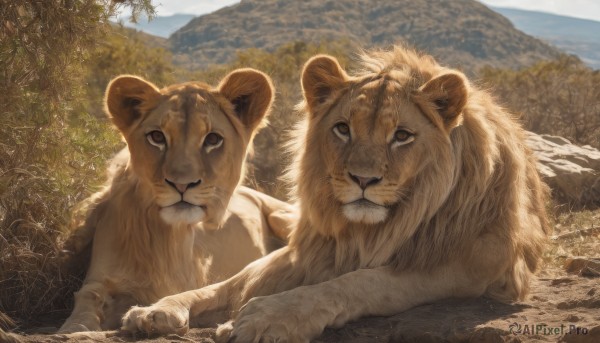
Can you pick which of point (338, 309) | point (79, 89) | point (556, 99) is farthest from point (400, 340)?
point (556, 99)

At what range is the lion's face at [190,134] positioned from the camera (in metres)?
4.66

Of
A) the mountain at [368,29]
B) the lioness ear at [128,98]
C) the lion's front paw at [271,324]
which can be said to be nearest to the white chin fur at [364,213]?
the lion's front paw at [271,324]

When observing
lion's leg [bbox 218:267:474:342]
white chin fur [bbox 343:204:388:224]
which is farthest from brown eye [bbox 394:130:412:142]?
lion's leg [bbox 218:267:474:342]

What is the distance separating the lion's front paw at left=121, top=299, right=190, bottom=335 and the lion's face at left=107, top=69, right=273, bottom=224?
72 centimetres

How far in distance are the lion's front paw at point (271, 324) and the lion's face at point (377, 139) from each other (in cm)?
58

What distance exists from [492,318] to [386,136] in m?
0.96

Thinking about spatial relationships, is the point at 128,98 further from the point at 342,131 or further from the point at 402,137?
the point at 402,137

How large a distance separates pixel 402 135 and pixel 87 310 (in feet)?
6.07

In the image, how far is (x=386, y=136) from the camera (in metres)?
4.20

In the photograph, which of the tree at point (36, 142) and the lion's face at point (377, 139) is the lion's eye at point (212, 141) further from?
the tree at point (36, 142)

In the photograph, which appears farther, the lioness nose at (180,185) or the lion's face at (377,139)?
the lioness nose at (180,185)

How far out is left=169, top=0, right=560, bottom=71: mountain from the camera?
35625 mm

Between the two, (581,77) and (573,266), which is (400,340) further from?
(581,77)

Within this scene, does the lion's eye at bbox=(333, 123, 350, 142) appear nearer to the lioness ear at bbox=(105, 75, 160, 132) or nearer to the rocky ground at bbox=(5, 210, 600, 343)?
the rocky ground at bbox=(5, 210, 600, 343)
